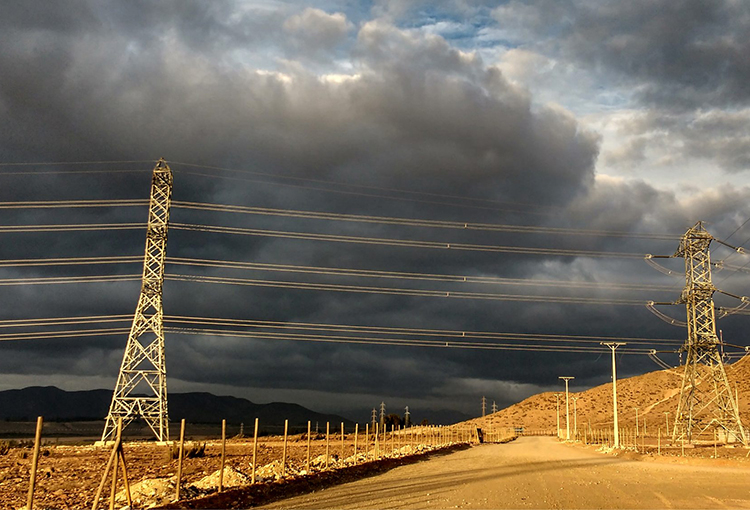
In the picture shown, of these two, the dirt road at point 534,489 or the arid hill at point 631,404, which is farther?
the arid hill at point 631,404

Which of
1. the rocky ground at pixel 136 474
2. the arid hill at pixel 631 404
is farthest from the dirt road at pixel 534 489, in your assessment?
the arid hill at pixel 631 404

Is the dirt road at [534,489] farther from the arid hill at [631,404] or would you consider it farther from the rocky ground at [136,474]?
the arid hill at [631,404]

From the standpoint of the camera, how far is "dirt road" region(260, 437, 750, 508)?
21.3 meters

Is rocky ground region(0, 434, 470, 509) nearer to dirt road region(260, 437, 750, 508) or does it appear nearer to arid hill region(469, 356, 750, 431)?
dirt road region(260, 437, 750, 508)

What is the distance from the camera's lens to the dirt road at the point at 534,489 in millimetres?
21344

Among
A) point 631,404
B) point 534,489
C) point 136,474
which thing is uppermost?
point 631,404

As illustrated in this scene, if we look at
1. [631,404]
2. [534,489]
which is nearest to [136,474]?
[534,489]

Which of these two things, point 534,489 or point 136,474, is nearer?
point 534,489

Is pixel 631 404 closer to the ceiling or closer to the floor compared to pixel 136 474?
closer to the ceiling

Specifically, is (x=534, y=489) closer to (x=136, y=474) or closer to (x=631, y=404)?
(x=136, y=474)

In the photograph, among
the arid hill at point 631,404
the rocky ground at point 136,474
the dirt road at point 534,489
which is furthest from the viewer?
the arid hill at point 631,404

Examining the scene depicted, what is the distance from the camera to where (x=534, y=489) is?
25.5 m

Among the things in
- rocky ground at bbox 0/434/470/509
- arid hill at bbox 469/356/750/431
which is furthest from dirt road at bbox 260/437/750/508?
arid hill at bbox 469/356/750/431

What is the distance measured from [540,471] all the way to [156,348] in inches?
1167
